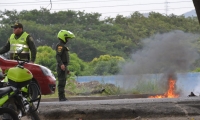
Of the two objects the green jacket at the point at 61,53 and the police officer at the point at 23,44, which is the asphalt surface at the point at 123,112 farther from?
the green jacket at the point at 61,53

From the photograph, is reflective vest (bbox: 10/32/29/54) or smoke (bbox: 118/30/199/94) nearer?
reflective vest (bbox: 10/32/29/54)

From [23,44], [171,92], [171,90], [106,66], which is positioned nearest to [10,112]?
[23,44]

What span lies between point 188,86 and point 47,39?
25.7 metres

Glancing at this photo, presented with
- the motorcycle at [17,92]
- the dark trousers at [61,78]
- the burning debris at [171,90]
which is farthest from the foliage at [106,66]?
the motorcycle at [17,92]

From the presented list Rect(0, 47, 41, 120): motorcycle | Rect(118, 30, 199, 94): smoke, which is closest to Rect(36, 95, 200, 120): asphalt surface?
Rect(0, 47, 41, 120): motorcycle

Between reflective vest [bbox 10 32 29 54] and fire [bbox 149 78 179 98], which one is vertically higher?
reflective vest [bbox 10 32 29 54]

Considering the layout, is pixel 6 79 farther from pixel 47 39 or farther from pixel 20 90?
pixel 47 39

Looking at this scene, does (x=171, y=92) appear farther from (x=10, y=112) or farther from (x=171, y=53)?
(x=10, y=112)

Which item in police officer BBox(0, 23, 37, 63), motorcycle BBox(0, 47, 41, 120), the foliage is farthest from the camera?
the foliage

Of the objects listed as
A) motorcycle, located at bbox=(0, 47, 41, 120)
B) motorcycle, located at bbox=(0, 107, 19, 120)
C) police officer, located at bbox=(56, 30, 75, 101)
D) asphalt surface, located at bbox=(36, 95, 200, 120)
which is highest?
police officer, located at bbox=(56, 30, 75, 101)

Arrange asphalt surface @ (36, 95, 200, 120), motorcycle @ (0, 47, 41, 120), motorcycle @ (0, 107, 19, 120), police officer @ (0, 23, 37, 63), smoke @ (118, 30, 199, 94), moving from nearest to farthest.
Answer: motorcycle @ (0, 107, 19, 120), motorcycle @ (0, 47, 41, 120), asphalt surface @ (36, 95, 200, 120), police officer @ (0, 23, 37, 63), smoke @ (118, 30, 199, 94)

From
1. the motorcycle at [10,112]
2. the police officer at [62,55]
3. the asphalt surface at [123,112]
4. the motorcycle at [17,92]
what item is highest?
the police officer at [62,55]

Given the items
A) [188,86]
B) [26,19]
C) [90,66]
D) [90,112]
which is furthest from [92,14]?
[90,112]

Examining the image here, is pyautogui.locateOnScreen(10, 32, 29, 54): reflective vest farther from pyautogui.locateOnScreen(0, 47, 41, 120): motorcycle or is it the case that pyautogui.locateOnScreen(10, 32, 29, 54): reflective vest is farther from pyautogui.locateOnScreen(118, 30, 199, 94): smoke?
pyautogui.locateOnScreen(118, 30, 199, 94): smoke
